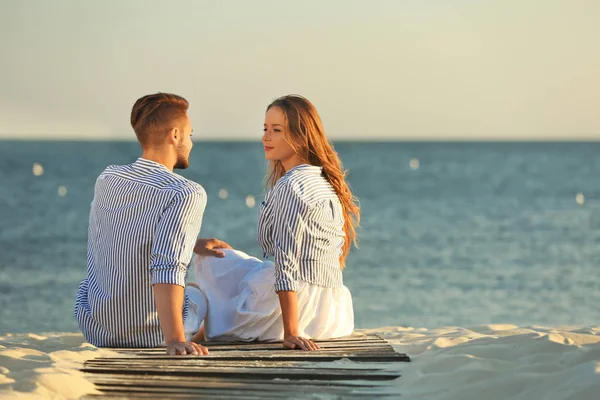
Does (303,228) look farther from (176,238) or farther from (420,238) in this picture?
(420,238)

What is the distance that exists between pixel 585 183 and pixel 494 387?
3890 centimetres

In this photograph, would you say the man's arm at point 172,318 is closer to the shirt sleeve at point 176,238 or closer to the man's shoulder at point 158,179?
the shirt sleeve at point 176,238

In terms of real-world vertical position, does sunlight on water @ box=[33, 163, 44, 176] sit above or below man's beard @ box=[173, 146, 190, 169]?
above

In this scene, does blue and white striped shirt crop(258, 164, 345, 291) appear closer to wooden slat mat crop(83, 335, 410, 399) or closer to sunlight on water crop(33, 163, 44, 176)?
wooden slat mat crop(83, 335, 410, 399)

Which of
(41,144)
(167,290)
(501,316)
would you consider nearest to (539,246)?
(501,316)

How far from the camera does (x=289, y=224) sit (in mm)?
5512

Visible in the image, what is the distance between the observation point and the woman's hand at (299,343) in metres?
5.14

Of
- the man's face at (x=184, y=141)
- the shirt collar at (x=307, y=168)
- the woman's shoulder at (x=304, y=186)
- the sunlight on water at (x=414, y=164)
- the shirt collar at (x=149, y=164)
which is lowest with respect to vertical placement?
the woman's shoulder at (x=304, y=186)

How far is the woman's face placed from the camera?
18.8 ft

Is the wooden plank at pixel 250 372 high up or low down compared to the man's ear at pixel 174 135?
down

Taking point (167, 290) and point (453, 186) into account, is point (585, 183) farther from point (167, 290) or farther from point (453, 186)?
point (167, 290)

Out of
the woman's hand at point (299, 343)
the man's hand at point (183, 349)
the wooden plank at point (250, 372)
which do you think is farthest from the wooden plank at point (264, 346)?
the wooden plank at point (250, 372)

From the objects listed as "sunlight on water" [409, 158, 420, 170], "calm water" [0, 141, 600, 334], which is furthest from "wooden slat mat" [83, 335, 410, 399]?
"sunlight on water" [409, 158, 420, 170]

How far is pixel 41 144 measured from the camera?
246 ft
